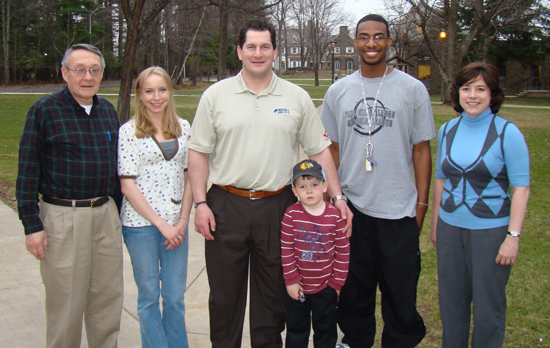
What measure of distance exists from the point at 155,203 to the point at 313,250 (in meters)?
1.06

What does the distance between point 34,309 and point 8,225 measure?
275cm

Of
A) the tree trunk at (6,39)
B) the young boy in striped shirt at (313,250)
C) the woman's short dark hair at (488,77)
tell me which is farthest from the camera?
the tree trunk at (6,39)

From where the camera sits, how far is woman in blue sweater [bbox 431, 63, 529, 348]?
105 inches

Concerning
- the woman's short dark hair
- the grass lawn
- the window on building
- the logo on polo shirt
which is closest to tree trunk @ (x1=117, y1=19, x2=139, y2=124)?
the grass lawn

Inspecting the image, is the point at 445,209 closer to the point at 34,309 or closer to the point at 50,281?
the point at 50,281

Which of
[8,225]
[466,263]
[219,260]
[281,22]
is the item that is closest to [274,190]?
[219,260]

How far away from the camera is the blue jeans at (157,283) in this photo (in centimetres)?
302

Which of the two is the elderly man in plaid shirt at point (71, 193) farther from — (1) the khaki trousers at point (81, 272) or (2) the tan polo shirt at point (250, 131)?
(2) the tan polo shirt at point (250, 131)

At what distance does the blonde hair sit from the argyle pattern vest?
178cm

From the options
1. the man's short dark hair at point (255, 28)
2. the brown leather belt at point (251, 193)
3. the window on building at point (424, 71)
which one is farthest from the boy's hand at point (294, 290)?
the window on building at point (424, 71)

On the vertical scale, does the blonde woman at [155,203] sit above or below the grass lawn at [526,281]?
above

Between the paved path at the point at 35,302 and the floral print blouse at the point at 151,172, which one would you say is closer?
the floral print blouse at the point at 151,172

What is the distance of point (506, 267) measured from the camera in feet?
9.09

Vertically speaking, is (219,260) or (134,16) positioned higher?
(134,16)
